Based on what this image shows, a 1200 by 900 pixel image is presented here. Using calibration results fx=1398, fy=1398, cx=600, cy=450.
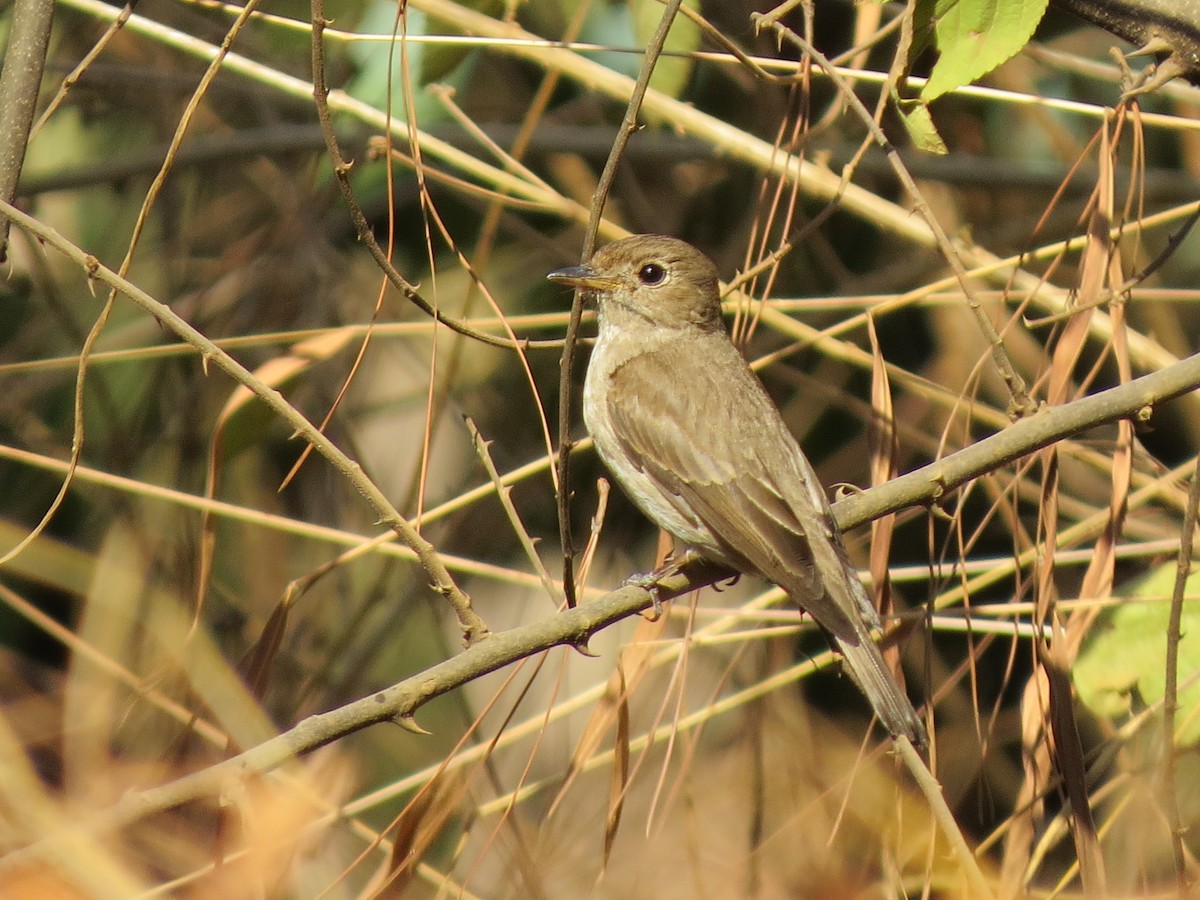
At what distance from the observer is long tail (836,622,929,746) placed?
3.21m

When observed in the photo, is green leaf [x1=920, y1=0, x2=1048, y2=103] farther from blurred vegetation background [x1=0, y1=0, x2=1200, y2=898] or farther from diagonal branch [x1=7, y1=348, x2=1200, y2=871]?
blurred vegetation background [x1=0, y1=0, x2=1200, y2=898]

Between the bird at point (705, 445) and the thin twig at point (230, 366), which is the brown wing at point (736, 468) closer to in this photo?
the bird at point (705, 445)

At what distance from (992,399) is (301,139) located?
3.08m

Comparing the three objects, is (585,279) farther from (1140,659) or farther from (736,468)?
(1140,659)

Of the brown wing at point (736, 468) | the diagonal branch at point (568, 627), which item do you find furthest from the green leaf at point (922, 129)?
the brown wing at point (736, 468)

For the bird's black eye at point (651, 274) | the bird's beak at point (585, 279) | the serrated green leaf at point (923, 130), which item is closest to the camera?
the serrated green leaf at point (923, 130)

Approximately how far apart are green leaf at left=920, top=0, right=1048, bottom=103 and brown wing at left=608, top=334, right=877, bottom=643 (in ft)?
3.89

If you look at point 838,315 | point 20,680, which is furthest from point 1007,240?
point 20,680

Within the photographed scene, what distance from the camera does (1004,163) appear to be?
5.34 metres

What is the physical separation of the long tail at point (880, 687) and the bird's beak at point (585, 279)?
3.92ft

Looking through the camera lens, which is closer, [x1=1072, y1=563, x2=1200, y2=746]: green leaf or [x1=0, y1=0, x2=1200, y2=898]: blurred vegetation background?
[x1=1072, y1=563, x2=1200, y2=746]: green leaf

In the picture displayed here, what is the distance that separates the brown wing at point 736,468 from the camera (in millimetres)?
3598

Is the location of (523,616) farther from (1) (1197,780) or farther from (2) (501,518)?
(1) (1197,780)

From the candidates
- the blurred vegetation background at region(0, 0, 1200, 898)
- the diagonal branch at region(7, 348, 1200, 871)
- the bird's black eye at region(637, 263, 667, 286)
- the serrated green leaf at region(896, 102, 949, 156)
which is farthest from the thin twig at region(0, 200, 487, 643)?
the bird's black eye at region(637, 263, 667, 286)
